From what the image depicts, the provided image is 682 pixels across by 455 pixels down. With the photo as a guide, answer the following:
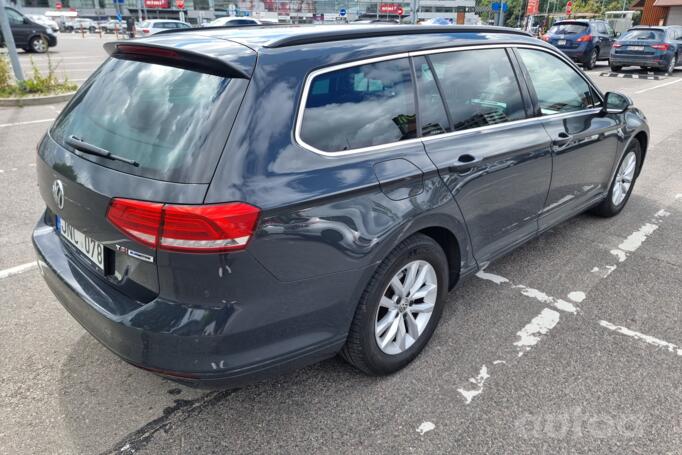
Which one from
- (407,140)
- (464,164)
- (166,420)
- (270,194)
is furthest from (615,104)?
(166,420)

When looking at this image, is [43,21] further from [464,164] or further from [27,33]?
[464,164]

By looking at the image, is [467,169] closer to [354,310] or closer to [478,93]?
[478,93]

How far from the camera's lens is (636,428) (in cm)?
242

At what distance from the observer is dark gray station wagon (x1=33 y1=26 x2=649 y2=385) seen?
196 cm

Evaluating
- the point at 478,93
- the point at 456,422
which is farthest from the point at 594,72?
the point at 456,422

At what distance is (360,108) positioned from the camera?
2.43 metres

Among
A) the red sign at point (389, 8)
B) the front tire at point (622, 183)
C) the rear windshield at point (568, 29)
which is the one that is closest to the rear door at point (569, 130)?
the front tire at point (622, 183)

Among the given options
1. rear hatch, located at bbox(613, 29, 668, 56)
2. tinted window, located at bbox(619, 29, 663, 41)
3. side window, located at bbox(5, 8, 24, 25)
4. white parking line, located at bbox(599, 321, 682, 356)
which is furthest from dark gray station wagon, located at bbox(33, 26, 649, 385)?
side window, located at bbox(5, 8, 24, 25)

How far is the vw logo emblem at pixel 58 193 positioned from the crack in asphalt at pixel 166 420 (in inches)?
42.6

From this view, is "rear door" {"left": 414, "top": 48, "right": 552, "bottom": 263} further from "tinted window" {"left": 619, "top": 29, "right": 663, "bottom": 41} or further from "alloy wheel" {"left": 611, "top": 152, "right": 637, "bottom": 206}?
"tinted window" {"left": 619, "top": 29, "right": 663, "bottom": 41}

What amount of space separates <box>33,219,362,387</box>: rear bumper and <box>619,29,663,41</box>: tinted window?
20528 mm

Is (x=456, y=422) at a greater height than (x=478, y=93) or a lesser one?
lesser

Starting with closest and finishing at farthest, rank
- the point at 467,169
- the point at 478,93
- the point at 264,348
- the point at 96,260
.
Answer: the point at 264,348 < the point at 96,260 < the point at 467,169 < the point at 478,93

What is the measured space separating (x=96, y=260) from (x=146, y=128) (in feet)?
2.05
